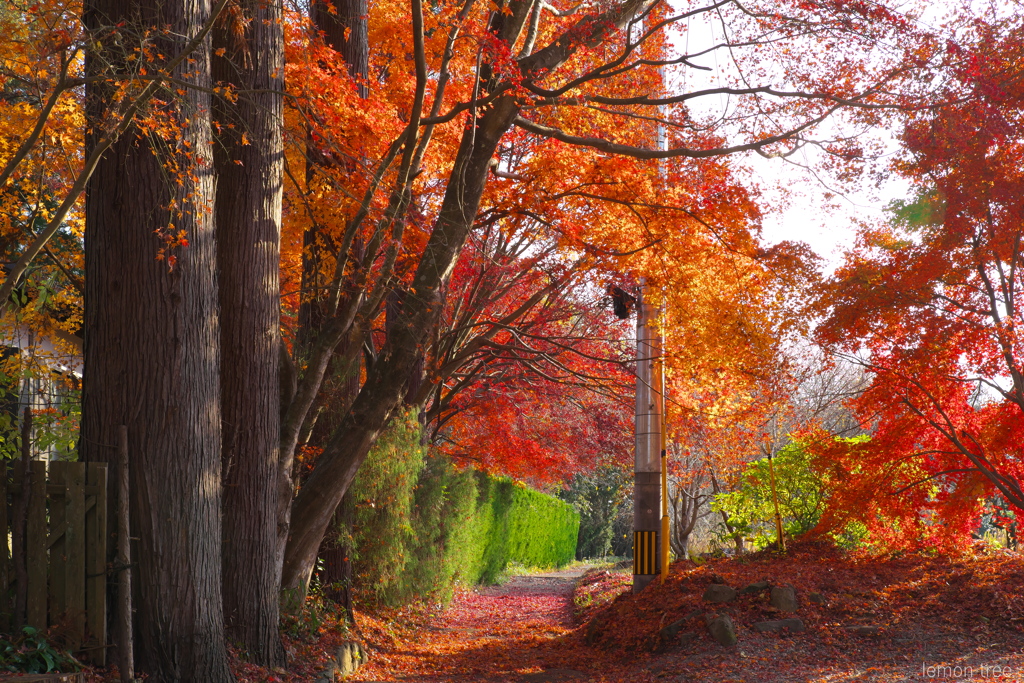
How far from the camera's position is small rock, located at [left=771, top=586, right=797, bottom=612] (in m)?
8.44

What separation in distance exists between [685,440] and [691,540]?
8.52m

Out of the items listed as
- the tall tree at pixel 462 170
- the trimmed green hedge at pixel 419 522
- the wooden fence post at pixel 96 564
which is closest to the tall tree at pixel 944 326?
the tall tree at pixel 462 170

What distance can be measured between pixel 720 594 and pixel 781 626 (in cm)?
88

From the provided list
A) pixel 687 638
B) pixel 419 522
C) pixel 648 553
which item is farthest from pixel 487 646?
pixel 687 638

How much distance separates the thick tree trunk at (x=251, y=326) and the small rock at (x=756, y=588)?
504cm

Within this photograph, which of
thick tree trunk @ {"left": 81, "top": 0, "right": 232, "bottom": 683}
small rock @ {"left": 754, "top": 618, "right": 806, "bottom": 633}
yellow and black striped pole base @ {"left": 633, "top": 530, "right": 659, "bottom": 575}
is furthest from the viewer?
yellow and black striped pole base @ {"left": 633, "top": 530, "right": 659, "bottom": 575}

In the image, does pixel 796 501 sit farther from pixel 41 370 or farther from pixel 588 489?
pixel 588 489

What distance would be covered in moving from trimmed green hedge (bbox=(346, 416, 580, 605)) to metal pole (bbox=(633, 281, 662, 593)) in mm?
3003

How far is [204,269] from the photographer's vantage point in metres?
5.64

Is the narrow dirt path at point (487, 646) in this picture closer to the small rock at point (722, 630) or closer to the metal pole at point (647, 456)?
the small rock at point (722, 630)

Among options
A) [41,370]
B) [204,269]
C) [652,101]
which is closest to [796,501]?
[652,101]

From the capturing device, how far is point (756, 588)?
8.81m

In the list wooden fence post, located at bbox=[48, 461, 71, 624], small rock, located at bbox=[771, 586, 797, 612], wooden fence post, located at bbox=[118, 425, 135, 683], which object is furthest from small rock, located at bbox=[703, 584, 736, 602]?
wooden fence post, located at bbox=[48, 461, 71, 624]

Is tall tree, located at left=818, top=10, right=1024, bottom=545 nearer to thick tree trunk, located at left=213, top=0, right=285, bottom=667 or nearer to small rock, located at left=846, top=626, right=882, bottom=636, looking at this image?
small rock, located at left=846, top=626, right=882, bottom=636
